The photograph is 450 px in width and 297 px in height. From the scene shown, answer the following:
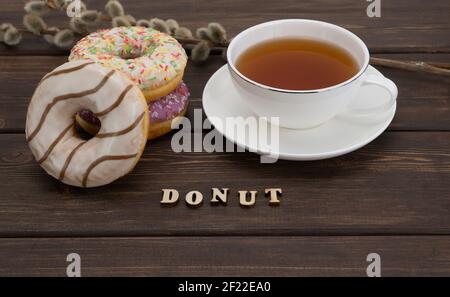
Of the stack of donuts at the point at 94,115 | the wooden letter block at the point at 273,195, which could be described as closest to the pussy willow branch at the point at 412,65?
the stack of donuts at the point at 94,115

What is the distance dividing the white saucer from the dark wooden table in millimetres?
31

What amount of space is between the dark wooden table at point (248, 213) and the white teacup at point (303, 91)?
0.07 meters

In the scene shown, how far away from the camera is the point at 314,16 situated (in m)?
1.35

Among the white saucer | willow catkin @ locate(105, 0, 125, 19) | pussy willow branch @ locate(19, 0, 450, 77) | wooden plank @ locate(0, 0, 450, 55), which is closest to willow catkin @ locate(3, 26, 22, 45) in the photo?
wooden plank @ locate(0, 0, 450, 55)

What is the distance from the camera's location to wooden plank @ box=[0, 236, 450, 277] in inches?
31.2

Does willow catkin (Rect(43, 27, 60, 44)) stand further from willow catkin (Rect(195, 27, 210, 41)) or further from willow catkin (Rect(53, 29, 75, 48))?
willow catkin (Rect(195, 27, 210, 41))

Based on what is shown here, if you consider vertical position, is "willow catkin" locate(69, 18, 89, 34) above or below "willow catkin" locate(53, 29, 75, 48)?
above

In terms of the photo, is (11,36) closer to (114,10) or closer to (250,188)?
(114,10)

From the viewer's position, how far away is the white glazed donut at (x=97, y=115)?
885mm

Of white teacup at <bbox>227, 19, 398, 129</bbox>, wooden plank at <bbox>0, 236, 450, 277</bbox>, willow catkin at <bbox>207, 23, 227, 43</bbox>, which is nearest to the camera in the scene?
wooden plank at <bbox>0, 236, 450, 277</bbox>

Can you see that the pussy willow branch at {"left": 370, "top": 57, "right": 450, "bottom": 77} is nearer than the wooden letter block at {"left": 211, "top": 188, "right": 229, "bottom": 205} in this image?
No

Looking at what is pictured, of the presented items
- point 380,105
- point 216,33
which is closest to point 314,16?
point 216,33

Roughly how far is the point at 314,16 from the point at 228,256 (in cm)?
71

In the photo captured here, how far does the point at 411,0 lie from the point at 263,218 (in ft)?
2.58
